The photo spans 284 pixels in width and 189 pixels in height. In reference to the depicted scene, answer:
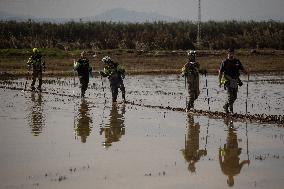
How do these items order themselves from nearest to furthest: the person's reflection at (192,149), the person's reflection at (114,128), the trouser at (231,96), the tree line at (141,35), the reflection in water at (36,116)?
the person's reflection at (192,149) < the person's reflection at (114,128) < the reflection in water at (36,116) < the trouser at (231,96) < the tree line at (141,35)

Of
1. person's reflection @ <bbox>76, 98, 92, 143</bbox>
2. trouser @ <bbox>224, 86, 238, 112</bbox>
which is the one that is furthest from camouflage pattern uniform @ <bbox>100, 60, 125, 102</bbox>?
trouser @ <bbox>224, 86, 238, 112</bbox>

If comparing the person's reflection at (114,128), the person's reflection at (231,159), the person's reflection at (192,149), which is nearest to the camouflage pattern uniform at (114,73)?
the person's reflection at (114,128)

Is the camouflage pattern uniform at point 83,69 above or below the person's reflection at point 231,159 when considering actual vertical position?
above

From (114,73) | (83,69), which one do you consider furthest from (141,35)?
(114,73)

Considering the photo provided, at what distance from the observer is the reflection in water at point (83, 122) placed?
1394cm

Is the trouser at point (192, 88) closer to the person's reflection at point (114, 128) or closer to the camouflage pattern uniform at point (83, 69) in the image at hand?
the person's reflection at point (114, 128)

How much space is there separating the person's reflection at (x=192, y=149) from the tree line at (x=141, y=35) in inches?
1422

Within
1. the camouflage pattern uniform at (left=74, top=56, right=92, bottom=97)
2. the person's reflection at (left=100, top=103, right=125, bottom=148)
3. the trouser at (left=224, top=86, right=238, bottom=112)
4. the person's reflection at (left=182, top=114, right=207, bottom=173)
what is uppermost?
the camouflage pattern uniform at (left=74, top=56, right=92, bottom=97)

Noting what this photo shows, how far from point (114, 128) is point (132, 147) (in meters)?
2.81

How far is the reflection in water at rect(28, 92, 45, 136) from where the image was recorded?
14602 millimetres

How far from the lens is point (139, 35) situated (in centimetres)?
5562

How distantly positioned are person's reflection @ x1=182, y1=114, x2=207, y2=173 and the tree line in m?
36.1

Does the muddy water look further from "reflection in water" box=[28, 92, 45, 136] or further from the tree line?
the tree line

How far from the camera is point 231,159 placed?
36.1 ft
